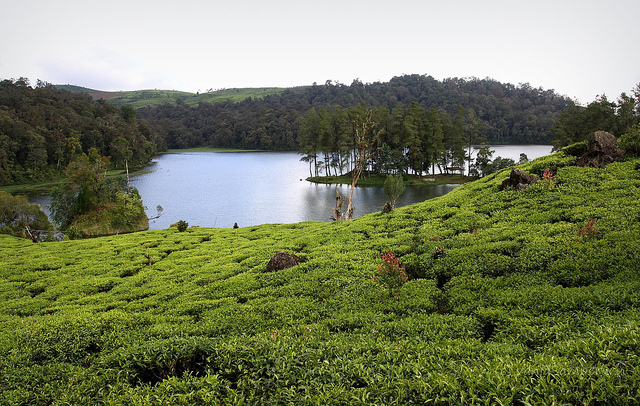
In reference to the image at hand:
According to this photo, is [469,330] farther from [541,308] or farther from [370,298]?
[370,298]

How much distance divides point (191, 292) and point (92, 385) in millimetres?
5180

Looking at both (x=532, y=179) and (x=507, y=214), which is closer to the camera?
(x=507, y=214)

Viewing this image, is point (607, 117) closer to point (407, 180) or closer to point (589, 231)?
point (407, 180)

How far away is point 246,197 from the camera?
56.1m

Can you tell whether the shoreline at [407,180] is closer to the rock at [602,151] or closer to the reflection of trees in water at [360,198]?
the reflection of trees in water at [360,198]

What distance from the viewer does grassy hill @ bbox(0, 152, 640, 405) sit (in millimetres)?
4426

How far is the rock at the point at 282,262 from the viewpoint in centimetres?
1130

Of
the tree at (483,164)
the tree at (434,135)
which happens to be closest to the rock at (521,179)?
the tree at (483,164)

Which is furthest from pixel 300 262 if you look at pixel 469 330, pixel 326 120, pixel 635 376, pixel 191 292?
pixel 326 120

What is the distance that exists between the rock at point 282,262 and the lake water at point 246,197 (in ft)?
89.6

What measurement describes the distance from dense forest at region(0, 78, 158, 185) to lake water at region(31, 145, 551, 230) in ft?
43.8

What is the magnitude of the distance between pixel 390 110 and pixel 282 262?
163636 mm

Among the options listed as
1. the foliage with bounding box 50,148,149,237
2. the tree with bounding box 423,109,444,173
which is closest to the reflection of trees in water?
the tree with bounding box 423,109,444,173

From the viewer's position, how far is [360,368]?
193 inches
